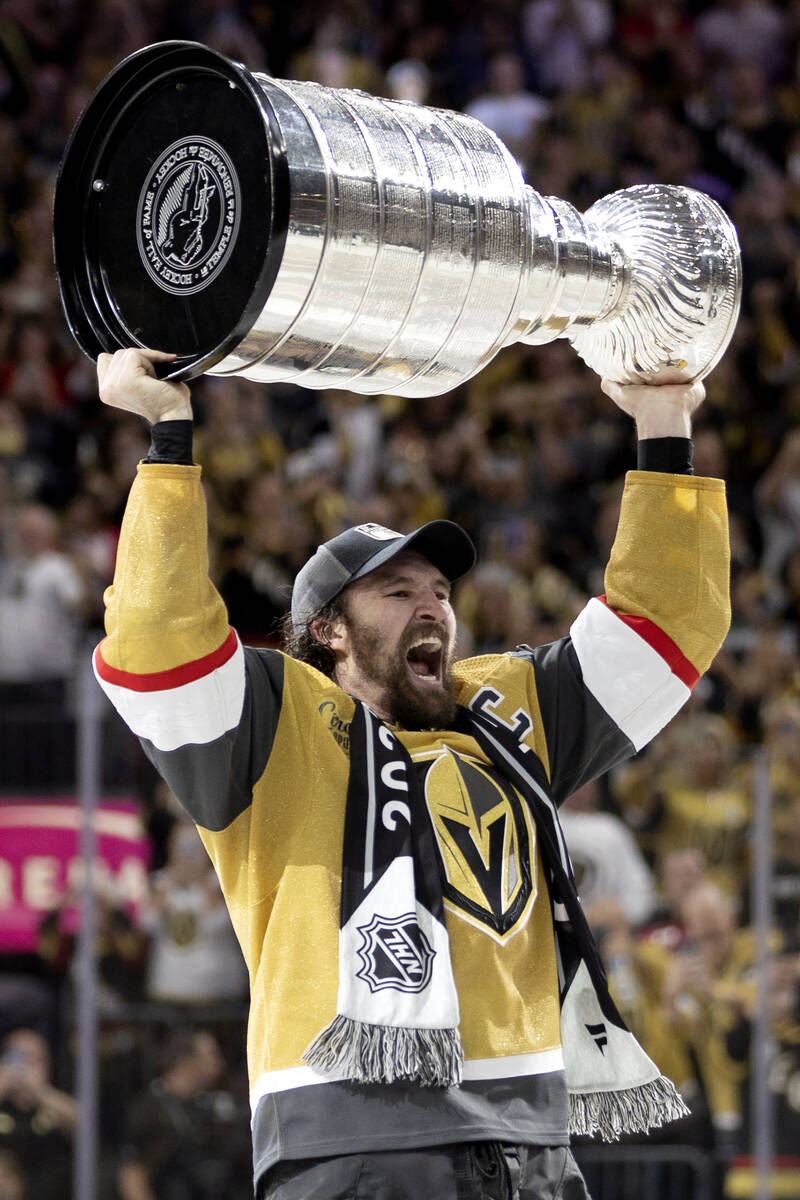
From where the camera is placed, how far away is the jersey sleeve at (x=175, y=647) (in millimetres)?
2789

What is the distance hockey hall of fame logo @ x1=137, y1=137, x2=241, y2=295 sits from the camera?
2.84 meters

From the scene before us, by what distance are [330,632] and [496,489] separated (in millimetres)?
5263

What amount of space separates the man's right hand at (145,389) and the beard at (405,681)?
0.66m

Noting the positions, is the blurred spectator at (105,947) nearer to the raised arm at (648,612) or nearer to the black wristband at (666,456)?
the raised arm at (648,612)

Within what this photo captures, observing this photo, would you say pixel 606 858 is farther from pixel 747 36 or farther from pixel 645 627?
pixel 747 36

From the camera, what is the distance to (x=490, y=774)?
3160 millimetres

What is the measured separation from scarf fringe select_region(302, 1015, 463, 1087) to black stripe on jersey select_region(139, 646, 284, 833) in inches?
15.7

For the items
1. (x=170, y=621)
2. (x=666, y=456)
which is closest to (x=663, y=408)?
(x=666, y=456)

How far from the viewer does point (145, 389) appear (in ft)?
9.39

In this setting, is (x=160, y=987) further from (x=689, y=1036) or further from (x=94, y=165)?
(x=94, y=165)

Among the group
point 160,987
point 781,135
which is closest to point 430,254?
point 160,987

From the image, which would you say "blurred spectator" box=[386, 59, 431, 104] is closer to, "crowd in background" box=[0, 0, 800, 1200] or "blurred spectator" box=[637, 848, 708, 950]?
"crowd in background" box=[0, 0, 800, 1200]

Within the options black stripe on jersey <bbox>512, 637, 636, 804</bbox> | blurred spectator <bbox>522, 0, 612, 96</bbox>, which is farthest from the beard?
blurred spectator <bbox>522, 0, 612, 96</bbox>

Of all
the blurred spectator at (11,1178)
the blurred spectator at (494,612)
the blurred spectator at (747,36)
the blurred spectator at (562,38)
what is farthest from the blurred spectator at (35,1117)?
the blurred spectator at (747,36)
